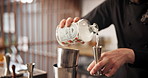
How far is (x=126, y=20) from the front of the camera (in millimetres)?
1547

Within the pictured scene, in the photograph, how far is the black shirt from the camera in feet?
4.77

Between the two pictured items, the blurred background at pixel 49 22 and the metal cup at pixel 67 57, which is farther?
the blurred background at pixel 49 22

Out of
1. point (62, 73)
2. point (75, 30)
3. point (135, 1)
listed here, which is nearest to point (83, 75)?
point (135, 1)

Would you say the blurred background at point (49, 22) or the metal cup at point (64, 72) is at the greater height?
the blurred background at point (49, 22)

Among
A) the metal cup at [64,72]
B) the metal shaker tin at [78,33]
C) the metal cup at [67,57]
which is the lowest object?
the metal cup at [64,72]

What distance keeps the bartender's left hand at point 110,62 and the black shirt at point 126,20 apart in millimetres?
356

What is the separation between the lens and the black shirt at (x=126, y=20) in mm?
1455

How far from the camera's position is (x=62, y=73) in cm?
86

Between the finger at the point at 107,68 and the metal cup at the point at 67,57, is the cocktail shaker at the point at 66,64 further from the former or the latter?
the finger at the point at 107,68

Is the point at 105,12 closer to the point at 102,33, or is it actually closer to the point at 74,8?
the point at 102,33

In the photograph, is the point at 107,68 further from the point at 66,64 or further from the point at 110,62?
the point at 66,64

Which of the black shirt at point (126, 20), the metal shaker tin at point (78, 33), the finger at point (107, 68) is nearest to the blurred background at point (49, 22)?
the black shirt at point (126, 20)

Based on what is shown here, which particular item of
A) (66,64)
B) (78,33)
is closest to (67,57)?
(66,64)

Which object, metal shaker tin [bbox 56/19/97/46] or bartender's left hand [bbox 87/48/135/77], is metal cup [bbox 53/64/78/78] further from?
metal shaker tin [bbox 56/19/97/46]
